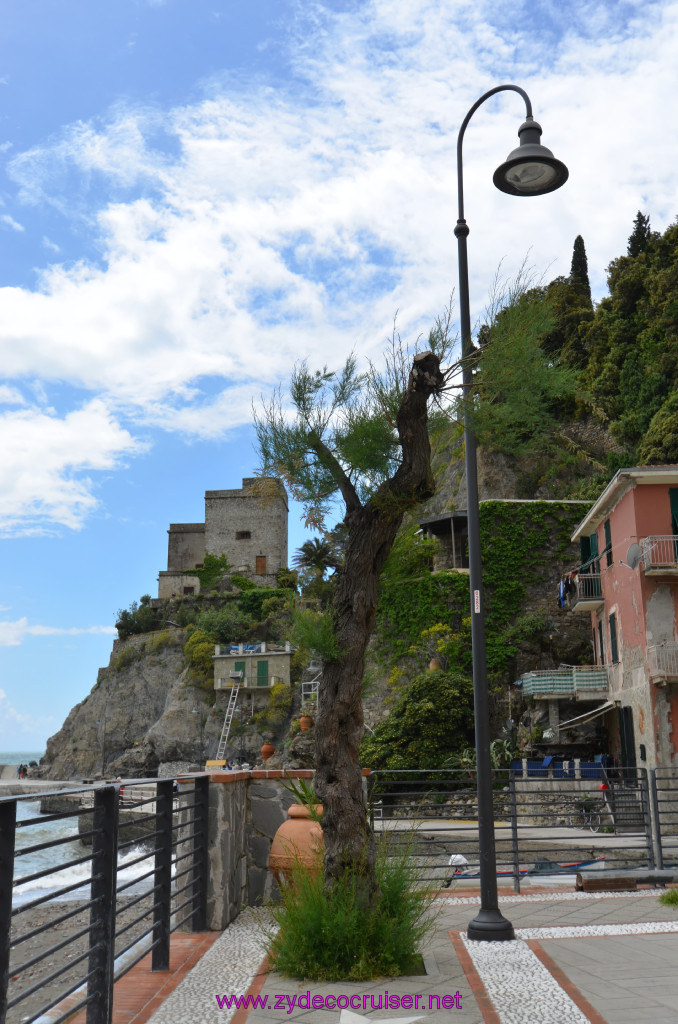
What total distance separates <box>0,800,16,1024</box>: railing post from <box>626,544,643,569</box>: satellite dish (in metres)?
17.5

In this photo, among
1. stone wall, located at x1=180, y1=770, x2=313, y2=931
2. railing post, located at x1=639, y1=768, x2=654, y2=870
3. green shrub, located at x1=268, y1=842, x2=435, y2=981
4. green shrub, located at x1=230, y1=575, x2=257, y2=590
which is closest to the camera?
green shrub, located at x1=268, y1=842, x2=435, y2=981

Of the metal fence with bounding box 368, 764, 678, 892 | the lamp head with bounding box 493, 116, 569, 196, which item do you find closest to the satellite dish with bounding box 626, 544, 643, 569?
the metal fence with bounding box 368, 764, 678, 892

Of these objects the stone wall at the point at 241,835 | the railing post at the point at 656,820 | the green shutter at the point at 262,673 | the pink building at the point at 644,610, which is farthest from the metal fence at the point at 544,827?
the green shutter at the point at 262,673

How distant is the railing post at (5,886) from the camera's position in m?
2.80

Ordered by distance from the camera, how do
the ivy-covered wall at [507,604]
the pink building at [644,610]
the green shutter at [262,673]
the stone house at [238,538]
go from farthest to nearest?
the stone house at [238,538], the green shutter at [262,673], the ivy-covered wall at [507,604], the pink building at [644,610]

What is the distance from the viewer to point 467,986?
15.6 ft

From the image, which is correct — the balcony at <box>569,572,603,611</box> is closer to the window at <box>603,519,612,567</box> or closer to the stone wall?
the window at <box>603,519,612,567</box>

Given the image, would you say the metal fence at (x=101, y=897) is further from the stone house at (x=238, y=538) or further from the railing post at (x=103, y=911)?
the stone house at (x=238, y=538)

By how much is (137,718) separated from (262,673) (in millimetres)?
10849

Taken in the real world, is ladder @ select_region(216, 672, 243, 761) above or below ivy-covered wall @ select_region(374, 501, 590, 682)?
below

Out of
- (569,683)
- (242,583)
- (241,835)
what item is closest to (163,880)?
(241,835)

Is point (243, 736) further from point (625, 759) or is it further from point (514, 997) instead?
point (514, 997)

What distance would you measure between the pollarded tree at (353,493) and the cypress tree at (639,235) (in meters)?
40.2

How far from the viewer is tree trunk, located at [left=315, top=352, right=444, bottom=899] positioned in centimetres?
529
